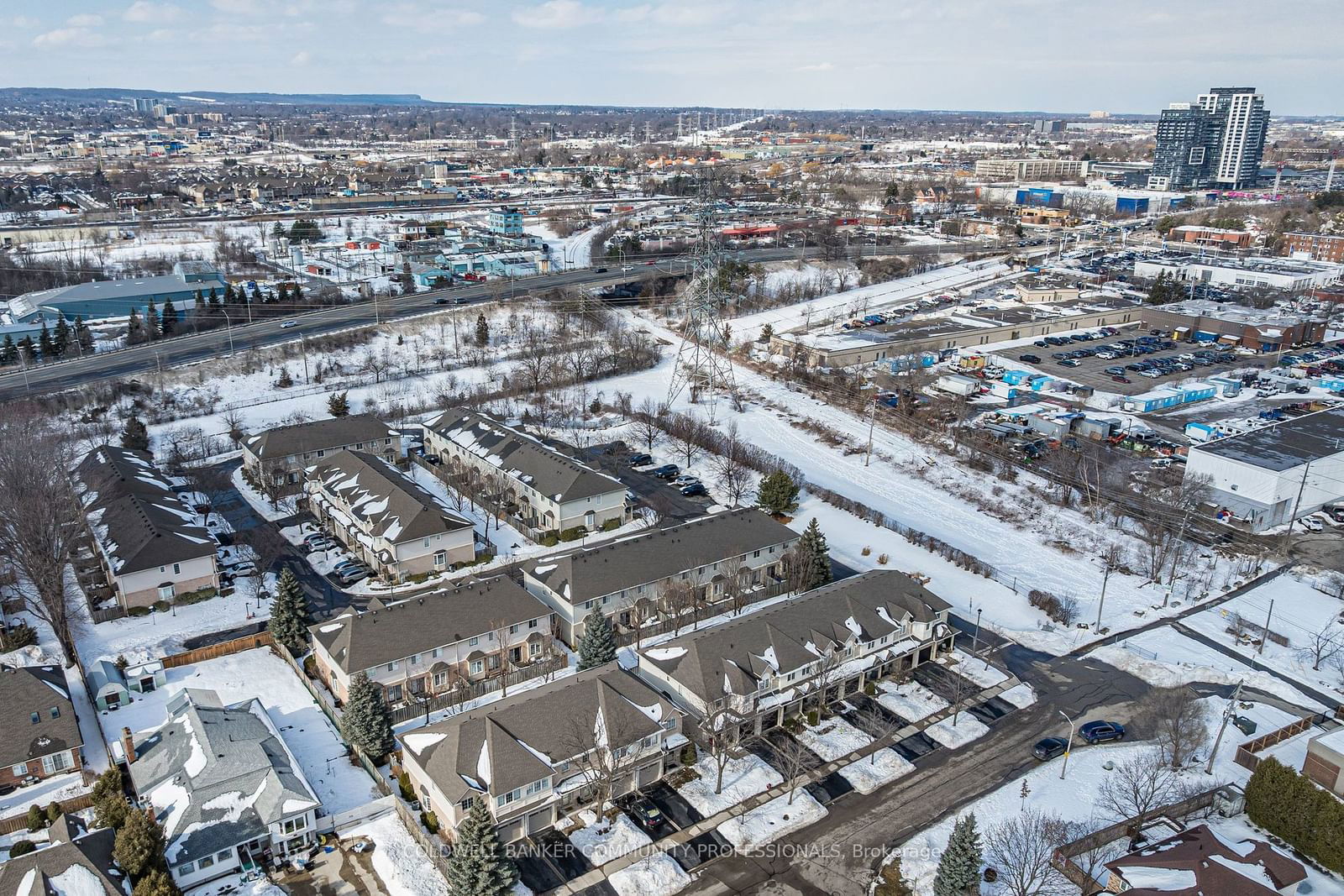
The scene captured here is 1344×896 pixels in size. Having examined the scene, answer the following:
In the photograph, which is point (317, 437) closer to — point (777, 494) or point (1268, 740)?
point (777, 494)

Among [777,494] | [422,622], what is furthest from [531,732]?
[777,494]

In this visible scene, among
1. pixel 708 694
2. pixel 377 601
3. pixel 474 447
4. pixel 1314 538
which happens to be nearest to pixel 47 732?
pixel 377 601

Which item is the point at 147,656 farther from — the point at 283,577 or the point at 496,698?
the point at 496,698

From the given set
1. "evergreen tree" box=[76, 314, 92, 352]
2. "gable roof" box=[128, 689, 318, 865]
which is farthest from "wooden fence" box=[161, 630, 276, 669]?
"evergreen tree" box=[76, 314, 92, 352]

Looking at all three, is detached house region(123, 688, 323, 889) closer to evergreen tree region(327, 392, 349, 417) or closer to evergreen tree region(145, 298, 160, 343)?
evergreen tree region(327, 392, 349, 417)

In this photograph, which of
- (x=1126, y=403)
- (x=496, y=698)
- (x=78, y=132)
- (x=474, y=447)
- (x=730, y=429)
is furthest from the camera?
(x=78, y=132)

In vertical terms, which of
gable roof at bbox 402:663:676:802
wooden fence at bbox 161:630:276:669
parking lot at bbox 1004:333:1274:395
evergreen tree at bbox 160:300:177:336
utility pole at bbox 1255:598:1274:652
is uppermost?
evergreen tree at bbox 160:300:177:336
